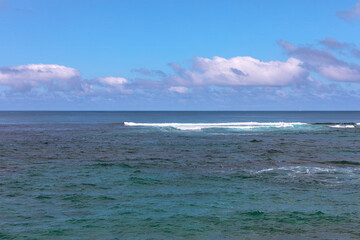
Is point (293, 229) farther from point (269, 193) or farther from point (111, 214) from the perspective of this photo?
point (111, 214)

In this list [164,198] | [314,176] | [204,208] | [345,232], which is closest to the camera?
[345,232]

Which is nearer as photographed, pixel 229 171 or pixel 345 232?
pixel 345 232

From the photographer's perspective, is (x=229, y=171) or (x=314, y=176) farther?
(x=229, y=171)

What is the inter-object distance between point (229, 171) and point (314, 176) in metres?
5.35

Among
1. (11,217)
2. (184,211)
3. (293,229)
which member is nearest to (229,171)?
(184,211)

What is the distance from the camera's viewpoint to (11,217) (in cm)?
1377

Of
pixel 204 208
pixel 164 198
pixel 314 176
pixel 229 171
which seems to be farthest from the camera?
pixel 229 171

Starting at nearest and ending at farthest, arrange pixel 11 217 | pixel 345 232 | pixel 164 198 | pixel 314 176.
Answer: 1. pixel 345 232
2. pixel 11 217
3. pixel 164 198
4. pixel 314 176

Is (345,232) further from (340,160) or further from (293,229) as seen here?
(340,160)

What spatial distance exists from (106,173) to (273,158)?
14.9m

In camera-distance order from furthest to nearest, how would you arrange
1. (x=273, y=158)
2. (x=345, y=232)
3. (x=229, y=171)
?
(x=273, y=158)
(x=229, y=171)
(x=345, y=232)

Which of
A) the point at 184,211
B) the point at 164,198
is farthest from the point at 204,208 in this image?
the point at 164,198

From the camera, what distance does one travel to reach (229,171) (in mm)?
23641

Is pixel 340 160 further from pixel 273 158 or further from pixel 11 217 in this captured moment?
pixel 11 217
